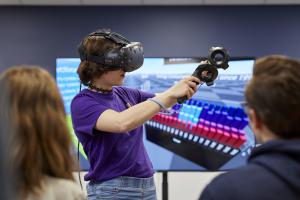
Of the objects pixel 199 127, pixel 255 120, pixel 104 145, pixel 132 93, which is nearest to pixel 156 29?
pixel 199 127

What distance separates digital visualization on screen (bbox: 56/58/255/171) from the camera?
357cm

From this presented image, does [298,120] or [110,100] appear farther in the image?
Result: [110,100]

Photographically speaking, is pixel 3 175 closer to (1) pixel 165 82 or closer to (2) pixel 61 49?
(1) pixel 165 82

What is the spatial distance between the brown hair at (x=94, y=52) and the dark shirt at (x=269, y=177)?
982mm

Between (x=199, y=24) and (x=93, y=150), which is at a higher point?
(x=199, y=24)

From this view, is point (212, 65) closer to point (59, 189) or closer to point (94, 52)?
point (94, 52)

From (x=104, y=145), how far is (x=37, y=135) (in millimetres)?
723

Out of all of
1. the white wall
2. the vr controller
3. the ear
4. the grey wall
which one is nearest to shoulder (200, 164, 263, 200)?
the ear

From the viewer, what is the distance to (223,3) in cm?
422

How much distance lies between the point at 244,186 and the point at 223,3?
11.2ft

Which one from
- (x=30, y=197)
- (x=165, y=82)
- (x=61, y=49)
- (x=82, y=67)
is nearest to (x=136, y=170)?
(x=82, y=67)

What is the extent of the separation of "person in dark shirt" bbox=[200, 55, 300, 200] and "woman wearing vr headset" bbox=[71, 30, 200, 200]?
2.38 feet

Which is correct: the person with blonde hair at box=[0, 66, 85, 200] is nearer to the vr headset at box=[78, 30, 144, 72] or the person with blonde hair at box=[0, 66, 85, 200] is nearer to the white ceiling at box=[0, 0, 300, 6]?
the vr headset at box=[78, 30, 144, 72]

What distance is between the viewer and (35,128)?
1.12 meters
